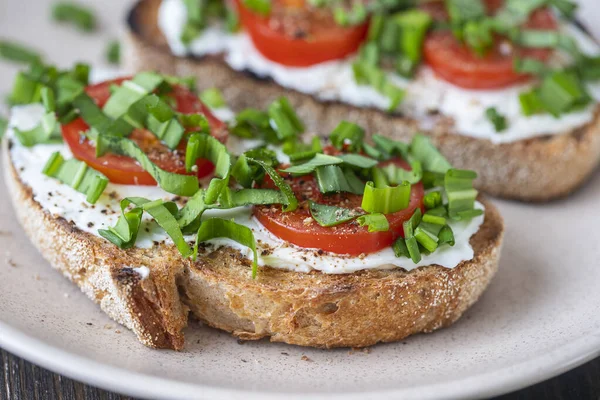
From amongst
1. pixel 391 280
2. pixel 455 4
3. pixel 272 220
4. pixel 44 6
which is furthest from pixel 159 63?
pixel 391 280

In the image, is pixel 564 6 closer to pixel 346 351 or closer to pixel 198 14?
pixel 198 14

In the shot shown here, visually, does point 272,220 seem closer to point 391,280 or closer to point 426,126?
point 391,280

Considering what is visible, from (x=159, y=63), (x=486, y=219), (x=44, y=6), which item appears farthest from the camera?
(x=44, y=6)

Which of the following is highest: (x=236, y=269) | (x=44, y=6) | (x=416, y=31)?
(x=416, y=31)

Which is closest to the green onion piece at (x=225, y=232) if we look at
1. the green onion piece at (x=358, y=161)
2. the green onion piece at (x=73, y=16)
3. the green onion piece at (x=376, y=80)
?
the green onion piece at (x=358, y=161)

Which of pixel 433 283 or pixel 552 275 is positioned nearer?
pixel 433 283

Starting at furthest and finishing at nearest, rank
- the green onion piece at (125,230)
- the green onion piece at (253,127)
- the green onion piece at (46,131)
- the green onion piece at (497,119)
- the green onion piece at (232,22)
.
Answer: the green onion piece at (232,22) < the green onion piece at (497,119) < the green onion piece at (253,127) < the green onion piece at (46,131) < the green onion piece at (125,230)

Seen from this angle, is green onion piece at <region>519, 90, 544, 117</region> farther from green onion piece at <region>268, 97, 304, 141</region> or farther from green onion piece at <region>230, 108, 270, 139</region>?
green onion piece at <region>230, 108, 270, 139</region>

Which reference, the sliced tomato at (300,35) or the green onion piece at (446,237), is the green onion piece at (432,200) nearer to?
the green onion piece at (446,237)
